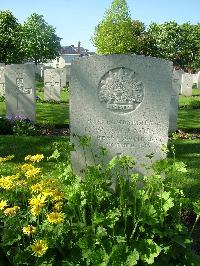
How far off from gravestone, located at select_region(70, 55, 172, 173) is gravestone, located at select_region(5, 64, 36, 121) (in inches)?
264

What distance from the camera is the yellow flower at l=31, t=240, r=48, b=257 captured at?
2.87 metres

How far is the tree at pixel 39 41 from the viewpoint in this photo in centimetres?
3997

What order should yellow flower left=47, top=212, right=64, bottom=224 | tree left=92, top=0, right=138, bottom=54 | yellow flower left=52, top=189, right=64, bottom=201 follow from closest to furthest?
1. yellow flower left=47, top=212, right=64, bottom=224
2. yellow flower left=52, top=189, right=64, bottom=201
3. tree left=92, top=0, right=138, bottom=54

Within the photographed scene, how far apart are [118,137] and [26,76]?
694 centimetres

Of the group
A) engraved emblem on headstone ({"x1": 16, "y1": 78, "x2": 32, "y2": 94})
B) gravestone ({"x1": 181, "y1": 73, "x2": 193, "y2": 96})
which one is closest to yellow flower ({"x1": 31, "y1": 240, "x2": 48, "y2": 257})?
engraved emblem on headstone ({"x1": 16, "y1": 78, "x2": 32, "y2": 94})

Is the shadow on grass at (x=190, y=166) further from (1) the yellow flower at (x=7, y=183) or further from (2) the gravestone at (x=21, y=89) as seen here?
(2) the gravestone at (x=21, y=89)

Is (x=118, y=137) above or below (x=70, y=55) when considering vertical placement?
below

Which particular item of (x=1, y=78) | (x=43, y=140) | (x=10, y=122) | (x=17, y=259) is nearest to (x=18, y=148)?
(x=43, y=140)

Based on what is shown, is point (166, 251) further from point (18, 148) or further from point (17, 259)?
point (18, 148)

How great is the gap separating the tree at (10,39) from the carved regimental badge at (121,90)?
1286 inches

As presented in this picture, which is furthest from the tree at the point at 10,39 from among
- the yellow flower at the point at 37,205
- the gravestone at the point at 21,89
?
the yellow flower at the point at 37,205

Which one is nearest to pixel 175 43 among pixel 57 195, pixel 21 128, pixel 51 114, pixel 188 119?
pixel 188 119

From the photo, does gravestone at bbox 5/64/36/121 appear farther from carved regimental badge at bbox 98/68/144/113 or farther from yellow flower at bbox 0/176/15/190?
yellow flower at bbox 0/176/15/190

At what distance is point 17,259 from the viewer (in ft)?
10.2
